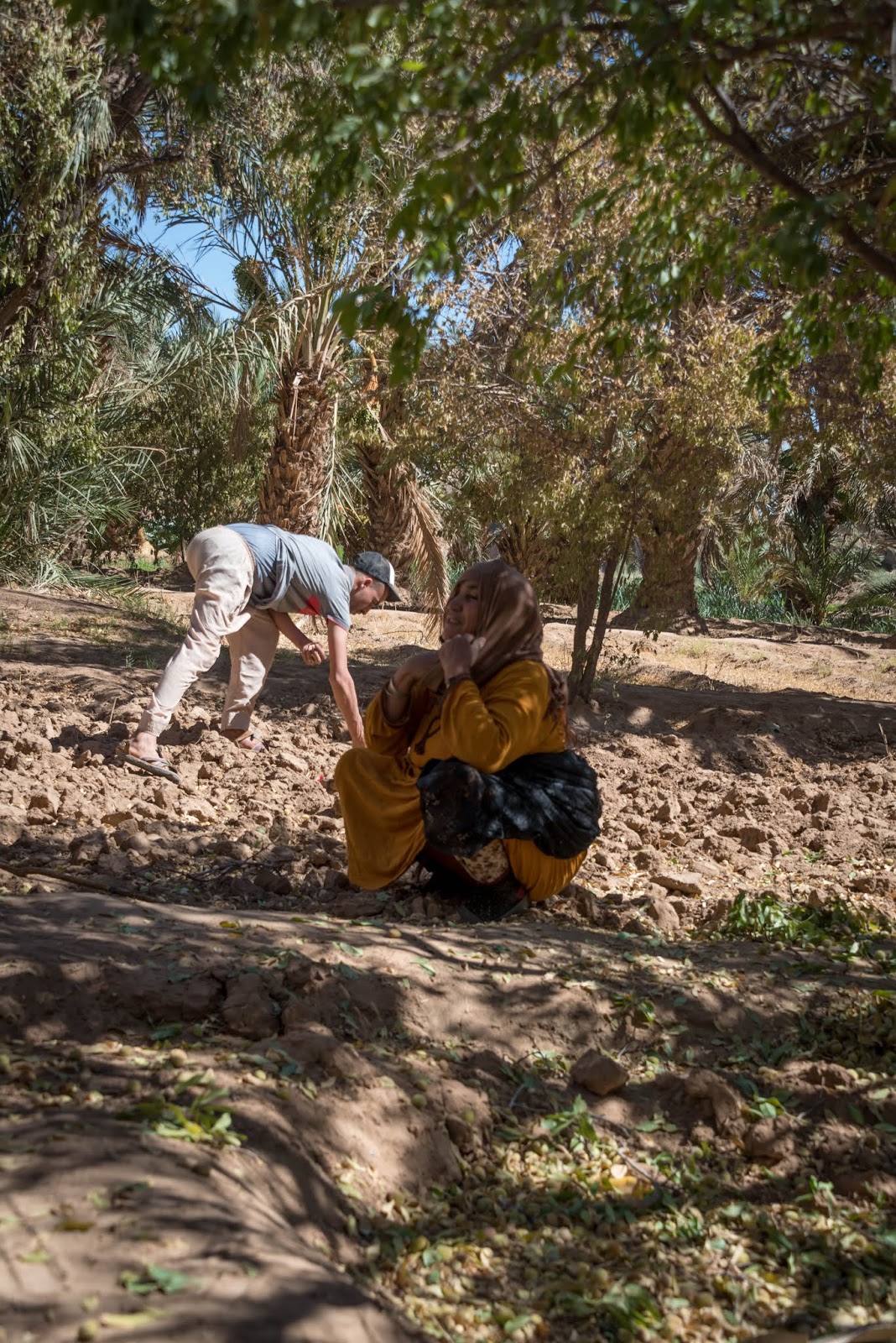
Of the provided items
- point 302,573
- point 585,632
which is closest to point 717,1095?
point 302,573

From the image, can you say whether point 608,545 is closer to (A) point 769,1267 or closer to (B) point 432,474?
(B) point 432,474

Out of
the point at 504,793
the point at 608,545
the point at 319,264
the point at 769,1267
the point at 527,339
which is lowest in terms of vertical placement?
the point at 769,1267

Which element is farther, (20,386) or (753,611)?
(753,611)

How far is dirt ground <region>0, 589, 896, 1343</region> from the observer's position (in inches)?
78.5

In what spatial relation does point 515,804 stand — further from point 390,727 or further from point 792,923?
point 792,923

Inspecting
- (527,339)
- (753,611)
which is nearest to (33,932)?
(527,339)

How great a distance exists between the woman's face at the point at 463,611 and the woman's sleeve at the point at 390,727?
0.94 ft

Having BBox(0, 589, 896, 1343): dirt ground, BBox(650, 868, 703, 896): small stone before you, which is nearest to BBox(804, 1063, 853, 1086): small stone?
BBox(0, 589, 896, 1343): dirt ground

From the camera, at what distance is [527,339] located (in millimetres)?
6309

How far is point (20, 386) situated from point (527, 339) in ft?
20.4

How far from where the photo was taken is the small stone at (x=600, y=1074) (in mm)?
3135

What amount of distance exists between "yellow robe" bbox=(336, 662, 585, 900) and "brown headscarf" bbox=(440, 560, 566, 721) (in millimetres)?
45

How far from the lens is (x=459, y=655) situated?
13.9 ft

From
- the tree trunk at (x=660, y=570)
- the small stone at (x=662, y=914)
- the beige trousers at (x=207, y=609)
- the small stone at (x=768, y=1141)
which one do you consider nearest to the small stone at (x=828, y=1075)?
the small stone at (x=768, y=1141)
